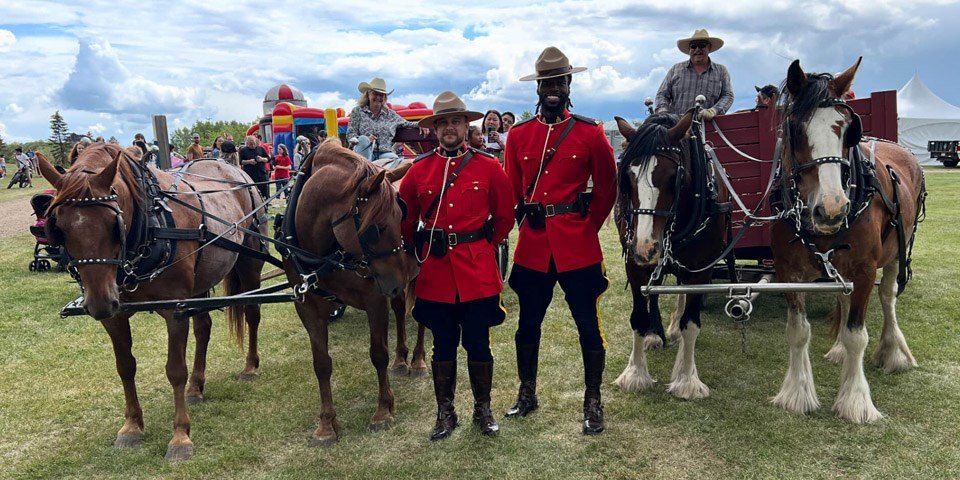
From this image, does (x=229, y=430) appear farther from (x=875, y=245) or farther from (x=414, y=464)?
(x=875, y=245)

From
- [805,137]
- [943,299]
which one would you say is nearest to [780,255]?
[805,137]

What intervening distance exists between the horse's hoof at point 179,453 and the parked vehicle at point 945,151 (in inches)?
1253

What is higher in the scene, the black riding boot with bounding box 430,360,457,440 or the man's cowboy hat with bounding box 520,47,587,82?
the man's cowboy hat with bounding box 520,47,587,82

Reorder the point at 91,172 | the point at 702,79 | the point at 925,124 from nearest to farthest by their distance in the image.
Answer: the point at 91,172
the point at 702,79
the point at 925,124

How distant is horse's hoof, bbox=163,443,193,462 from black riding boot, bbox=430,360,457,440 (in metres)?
1.53

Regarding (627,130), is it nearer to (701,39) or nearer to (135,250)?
(701,39)

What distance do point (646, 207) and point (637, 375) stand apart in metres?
1.66

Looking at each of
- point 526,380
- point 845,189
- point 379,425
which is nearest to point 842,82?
point 845,189

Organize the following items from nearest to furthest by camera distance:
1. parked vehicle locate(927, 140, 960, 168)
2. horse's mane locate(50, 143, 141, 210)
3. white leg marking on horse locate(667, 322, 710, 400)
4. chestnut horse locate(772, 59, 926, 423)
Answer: horse's mane locate(50, 143, 141, 210), chestnut horse locate(772, 59, 926, 423), white leg marking on horse locate(667, 322, 710, 400), parked vehicle locate(927, 140, 960, 168)

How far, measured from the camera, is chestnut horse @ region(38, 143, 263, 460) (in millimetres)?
3197

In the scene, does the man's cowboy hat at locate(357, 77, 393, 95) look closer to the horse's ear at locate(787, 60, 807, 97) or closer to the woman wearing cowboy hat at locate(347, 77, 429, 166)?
the woman wearing cowboy hat at locate(347, 77, 429, 166)

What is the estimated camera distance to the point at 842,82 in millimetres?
3441

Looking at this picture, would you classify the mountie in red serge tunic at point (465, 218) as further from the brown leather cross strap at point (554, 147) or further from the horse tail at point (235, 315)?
the horse tail at point (235, 315)

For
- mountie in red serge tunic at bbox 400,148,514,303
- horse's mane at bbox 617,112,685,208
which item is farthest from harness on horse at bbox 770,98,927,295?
mountie in red serge tunic at bbox 400,148,514,303
